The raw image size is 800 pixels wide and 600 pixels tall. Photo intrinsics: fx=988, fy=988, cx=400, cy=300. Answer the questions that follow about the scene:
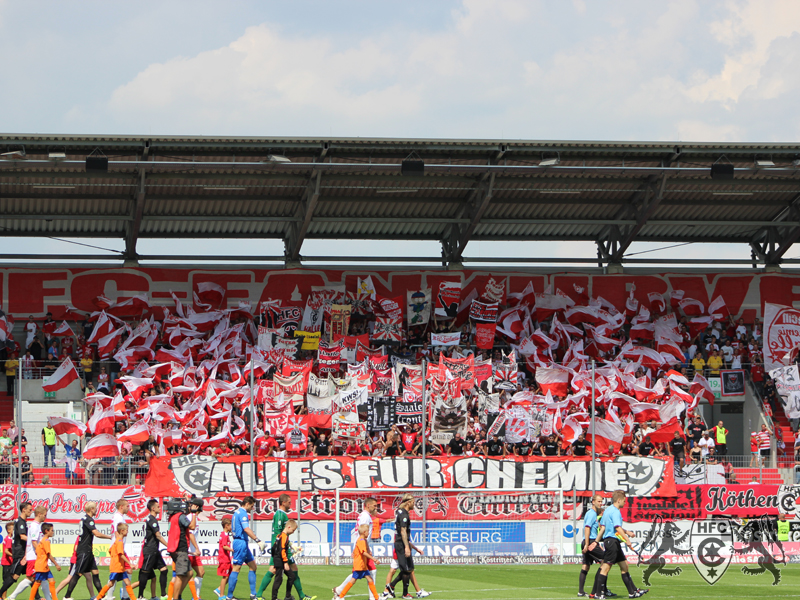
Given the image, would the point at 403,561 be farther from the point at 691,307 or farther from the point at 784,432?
the point at 691,307

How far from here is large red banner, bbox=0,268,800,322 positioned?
34.8m

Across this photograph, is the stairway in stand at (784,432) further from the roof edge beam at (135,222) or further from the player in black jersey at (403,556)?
the roof edge beam at (135,222)

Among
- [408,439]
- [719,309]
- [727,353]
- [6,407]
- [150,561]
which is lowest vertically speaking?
[150,561]

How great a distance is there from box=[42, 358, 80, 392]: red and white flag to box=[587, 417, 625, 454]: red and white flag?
1590 centimetres

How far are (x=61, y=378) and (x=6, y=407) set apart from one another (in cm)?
252

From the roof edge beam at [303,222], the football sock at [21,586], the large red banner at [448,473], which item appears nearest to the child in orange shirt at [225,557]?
the football sock at [21,586]

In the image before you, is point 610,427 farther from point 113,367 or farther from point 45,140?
point 45,140

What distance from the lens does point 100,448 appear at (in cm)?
2700

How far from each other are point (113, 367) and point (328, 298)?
7.79 m

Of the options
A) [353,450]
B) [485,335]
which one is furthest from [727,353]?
[353,450]

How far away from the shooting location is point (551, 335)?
34.7 m

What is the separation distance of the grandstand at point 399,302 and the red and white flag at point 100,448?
45cm

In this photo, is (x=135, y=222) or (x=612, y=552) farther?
(x=135, y=222)

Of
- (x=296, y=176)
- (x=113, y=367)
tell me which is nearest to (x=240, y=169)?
(x=296, y=176)
